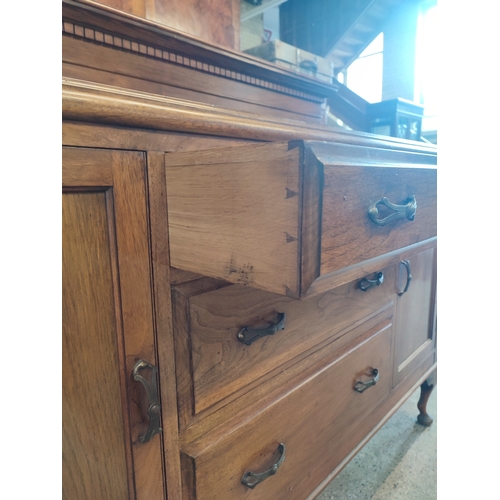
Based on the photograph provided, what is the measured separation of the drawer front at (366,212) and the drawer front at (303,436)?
11.4 inches

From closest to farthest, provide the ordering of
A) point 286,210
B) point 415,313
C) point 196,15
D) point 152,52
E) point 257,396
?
point 286,210, point 257,396, point 152,52, point 196,15, point 415,313

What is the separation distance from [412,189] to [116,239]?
348mm

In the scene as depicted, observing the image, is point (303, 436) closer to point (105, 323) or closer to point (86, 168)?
point (105, 323)

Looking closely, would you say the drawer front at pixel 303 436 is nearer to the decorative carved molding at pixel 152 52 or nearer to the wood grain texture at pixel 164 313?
the wood grain texture at pixel 164 313

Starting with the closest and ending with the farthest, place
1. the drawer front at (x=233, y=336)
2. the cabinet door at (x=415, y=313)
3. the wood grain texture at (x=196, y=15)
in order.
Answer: the drawer front at (x=233, y=336) → the wood grain texture at (x=196, y=15) → the cabinet door at (x=415, y=313)

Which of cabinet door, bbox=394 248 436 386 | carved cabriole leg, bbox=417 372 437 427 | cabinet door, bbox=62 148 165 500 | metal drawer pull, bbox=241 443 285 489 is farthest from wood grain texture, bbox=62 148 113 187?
carved cabriole leg, bbox=417 372 437 427

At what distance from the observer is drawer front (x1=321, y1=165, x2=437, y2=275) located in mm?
318

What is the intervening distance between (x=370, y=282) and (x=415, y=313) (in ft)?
1.15

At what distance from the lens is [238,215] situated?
13.6 inches

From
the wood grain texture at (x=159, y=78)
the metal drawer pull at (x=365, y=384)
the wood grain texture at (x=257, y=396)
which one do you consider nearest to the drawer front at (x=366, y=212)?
the wood grain texture at (x=257, y=396)

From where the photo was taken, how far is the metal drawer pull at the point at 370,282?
71 cm

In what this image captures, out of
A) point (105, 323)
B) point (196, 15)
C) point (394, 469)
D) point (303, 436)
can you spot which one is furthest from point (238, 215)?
point (394, 469)
